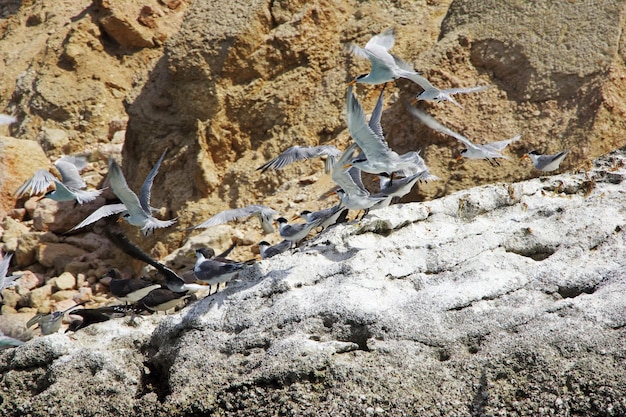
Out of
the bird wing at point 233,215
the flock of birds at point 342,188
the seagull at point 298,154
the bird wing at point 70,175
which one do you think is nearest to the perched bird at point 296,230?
the flock of birds at point 342,188

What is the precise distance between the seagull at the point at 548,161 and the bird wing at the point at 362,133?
6.45 ft

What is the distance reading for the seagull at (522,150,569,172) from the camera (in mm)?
8205

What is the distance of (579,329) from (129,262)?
7.75 metres

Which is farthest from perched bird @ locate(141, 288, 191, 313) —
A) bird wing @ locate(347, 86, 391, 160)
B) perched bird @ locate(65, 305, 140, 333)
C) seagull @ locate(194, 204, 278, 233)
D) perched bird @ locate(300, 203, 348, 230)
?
bird wing @ locate(347, 86, 391, 160)

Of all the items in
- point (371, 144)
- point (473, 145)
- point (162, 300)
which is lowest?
point (162, 300)

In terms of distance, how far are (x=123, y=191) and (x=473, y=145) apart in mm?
3600

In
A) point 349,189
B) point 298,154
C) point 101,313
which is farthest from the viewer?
point 298,154

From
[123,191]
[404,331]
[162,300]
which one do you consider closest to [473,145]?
[404,331]

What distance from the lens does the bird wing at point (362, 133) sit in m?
6.93

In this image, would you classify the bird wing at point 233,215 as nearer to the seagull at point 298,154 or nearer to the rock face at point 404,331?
the seagull at point 298,154

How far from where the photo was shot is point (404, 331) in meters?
5.99

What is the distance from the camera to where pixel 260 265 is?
7355mm

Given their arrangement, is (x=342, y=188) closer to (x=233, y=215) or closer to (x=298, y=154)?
(x=233, y=215)

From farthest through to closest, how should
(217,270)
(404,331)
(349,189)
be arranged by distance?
(349,189)
(217,270)
(404,331)
